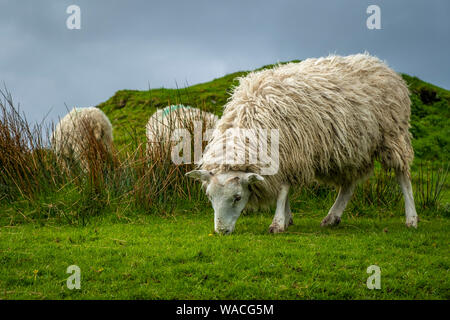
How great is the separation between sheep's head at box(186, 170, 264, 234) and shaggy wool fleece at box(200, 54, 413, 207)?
140 millimetres

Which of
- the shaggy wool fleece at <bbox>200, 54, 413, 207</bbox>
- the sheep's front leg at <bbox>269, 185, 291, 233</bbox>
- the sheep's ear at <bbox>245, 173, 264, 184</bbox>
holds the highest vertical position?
the shaggy wool fleece at <bbox>200, 54, 413, 207</bbox>

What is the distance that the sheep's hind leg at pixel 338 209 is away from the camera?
744 centimetres

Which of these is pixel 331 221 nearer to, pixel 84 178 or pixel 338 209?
pixel 338 209

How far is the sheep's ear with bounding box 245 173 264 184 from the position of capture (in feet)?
19.2

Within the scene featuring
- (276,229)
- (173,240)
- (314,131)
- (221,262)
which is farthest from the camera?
(314,131)

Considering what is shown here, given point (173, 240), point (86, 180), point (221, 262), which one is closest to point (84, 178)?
point (86, 180)

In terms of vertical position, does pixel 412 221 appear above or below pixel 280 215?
below

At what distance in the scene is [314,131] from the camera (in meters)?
6.50

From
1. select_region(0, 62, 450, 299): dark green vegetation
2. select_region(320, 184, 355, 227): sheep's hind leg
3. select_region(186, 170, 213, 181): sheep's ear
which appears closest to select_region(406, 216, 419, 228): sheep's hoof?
select_region(0, 62, 450, 299): dark green vegetation

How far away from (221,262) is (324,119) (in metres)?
2.85

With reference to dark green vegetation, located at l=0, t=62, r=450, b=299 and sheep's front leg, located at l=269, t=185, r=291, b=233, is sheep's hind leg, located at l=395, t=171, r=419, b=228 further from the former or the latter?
sheep's front leg, located at l=269, t=185, r=291, b=233

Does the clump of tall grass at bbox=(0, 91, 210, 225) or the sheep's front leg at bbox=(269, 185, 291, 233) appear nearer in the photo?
the sheep's front leg at bbox=(269, 185, 291, 233)

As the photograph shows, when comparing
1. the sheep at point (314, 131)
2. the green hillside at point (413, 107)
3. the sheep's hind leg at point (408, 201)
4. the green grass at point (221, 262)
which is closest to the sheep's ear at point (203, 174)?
the sheep at point (314, 131)

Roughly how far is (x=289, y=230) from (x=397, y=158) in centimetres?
212
